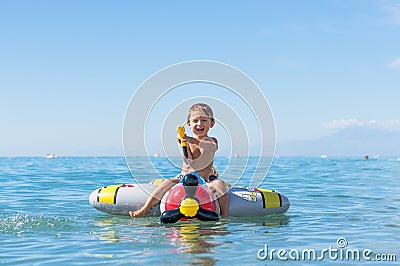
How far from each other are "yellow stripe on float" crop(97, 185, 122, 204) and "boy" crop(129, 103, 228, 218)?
1.74 feet

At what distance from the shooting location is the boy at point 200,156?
25.7 ft

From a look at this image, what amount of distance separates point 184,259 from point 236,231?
5.96 ft

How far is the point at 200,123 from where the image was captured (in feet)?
25.6

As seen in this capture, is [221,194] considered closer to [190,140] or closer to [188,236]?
[190,140]

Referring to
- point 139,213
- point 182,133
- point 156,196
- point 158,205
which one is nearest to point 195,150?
point 182,133

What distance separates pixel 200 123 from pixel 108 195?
7.14 feet

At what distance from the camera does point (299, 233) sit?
698 centimetres

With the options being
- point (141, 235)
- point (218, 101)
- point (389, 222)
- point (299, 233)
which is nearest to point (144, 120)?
point (218, 101)

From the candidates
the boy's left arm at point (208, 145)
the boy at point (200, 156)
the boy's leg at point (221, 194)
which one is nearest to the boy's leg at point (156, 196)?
the boy at point (200, 156)

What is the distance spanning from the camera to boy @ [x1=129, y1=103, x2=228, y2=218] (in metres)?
7.82

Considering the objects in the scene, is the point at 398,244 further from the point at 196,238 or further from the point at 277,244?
the point at 196,238

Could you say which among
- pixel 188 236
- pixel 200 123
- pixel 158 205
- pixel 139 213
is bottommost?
pixel 188 236

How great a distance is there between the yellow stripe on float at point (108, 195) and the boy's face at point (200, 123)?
188 cm

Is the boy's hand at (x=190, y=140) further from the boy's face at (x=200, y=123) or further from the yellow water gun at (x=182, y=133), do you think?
the boy's face at (x=200, y=123)
